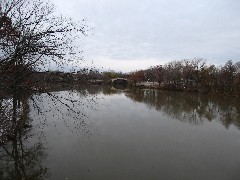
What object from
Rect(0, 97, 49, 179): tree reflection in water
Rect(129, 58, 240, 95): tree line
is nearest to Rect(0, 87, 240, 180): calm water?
Rect(0, 97, 49, 179): tree reflection in water

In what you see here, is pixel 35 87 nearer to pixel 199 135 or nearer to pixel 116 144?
pixel 116 144

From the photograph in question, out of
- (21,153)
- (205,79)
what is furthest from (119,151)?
(205,79)

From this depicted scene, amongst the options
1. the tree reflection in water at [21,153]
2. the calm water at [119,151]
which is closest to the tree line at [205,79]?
the calm water at [119,151]

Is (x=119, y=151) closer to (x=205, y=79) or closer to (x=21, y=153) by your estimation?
(x=21, y=153)

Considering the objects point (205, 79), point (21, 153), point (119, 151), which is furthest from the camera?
point (205, 79)

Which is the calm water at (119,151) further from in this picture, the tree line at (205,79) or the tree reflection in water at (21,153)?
the tree line at (205,79)

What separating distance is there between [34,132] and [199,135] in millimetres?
10774

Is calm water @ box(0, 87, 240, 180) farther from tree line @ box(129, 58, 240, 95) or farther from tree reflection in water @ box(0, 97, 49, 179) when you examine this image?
tree line @ box(129, 58, 240, 95)

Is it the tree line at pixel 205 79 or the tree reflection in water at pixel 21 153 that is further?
the tree line at pixel 205 79

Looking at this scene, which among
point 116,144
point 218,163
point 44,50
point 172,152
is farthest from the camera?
point 116,144

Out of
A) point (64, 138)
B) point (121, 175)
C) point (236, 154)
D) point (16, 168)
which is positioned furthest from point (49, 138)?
point (236, 154)

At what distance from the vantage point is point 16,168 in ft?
32.9

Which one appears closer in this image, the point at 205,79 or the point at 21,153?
the point at 21,153

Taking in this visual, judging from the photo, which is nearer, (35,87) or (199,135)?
(35,87)
